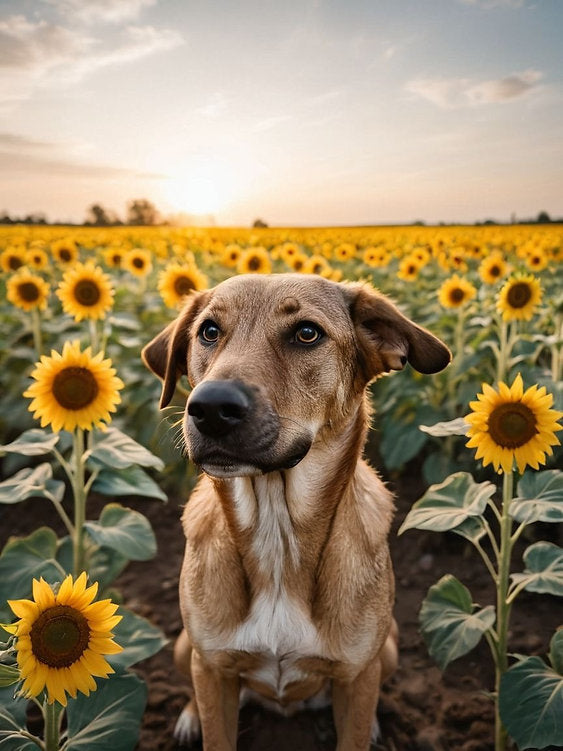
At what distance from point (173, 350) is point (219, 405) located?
0.99 m

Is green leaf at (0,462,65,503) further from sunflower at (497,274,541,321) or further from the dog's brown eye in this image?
sunflower at (497,274,541,321)

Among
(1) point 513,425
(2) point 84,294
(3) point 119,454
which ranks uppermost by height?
(2) point 84,294

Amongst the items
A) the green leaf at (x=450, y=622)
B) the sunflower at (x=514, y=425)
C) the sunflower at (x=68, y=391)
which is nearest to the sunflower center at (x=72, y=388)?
the sunflower at (x=68, y=391)

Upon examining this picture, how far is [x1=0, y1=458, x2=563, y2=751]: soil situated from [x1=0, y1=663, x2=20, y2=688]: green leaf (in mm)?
1788

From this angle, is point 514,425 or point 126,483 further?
point 126,483

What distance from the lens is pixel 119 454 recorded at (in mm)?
2846

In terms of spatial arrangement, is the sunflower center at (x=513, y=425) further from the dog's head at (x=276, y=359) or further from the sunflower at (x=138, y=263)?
the sunflower at (x=138, y=263)

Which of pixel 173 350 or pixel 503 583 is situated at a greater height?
pixel 173 350

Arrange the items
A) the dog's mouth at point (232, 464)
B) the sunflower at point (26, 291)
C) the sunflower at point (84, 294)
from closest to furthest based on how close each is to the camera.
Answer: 1. the dog's mouth at point (232, 464)
2. the sunflower at point (84, 294)
3. the sunflower at point (26, 291)

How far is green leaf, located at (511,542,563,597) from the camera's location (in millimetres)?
2348

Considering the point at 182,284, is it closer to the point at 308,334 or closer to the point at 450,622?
the point at 308,334

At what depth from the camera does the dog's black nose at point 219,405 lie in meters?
1.97

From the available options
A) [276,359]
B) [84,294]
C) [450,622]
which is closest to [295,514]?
Result: [276,359]

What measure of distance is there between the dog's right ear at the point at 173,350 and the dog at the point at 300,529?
19cm
